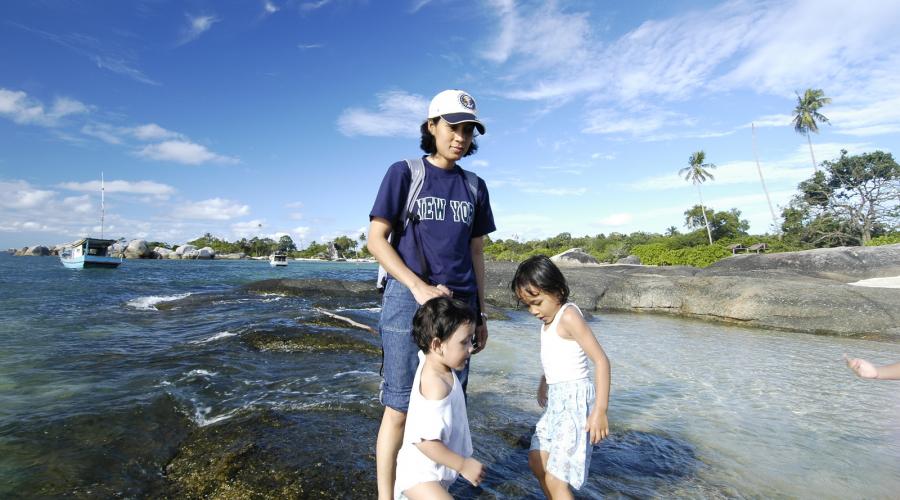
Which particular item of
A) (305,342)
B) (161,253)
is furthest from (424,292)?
(161,253)

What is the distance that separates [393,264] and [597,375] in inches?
44.0

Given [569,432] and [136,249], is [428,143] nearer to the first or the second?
[569,432]

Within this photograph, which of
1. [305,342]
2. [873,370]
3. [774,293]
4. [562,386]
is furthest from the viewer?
[774,293]

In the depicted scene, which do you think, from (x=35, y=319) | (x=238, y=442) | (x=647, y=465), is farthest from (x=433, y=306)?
(x=35, y=319)

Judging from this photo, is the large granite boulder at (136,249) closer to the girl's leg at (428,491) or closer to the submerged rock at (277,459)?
the submerged rock at (277,459)

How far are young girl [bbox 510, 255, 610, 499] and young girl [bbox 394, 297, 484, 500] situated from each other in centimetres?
52

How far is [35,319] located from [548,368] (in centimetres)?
1226

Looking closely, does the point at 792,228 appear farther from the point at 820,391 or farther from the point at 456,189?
the point at 456,189

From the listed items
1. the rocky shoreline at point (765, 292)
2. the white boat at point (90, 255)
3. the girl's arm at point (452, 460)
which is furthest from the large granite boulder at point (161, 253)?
the girl's arm at point (452, 460)

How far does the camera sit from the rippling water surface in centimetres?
292

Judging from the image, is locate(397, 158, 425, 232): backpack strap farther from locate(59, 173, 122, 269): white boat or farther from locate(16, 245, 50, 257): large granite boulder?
locate(16, 245, 50, 257): large granite boulder

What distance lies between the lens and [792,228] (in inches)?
1353

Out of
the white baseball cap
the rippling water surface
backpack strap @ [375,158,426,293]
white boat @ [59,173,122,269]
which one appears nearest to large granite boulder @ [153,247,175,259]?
white boat @ [59,173,122,269]

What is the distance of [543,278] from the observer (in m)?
2.39
